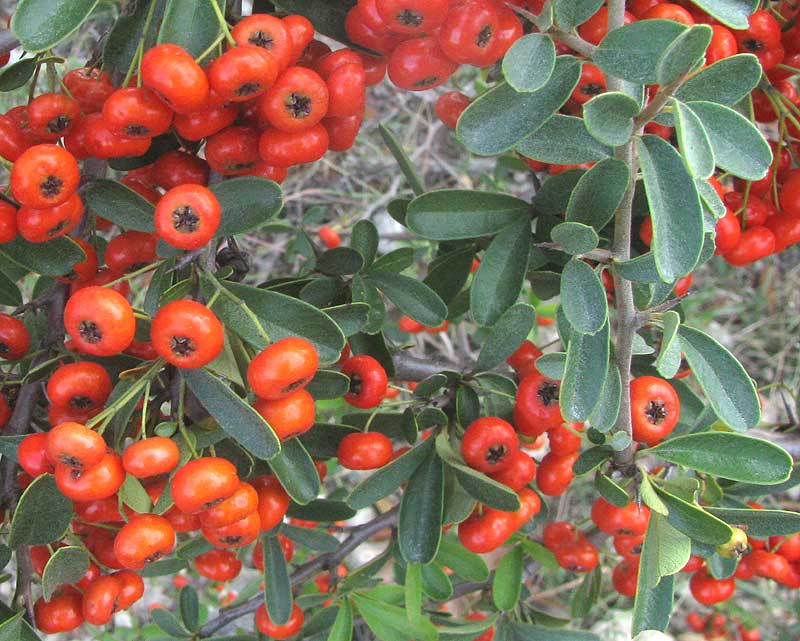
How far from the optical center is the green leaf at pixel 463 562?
2.31m

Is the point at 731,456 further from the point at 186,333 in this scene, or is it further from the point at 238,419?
the point at 186,333

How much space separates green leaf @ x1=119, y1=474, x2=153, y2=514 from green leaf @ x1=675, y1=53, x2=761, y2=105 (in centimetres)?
128

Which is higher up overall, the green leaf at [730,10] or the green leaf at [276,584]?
the green leaf at [730,10]

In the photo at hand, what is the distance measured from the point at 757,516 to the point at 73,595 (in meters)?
1.60

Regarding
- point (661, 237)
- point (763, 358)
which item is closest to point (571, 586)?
point (763, 358)

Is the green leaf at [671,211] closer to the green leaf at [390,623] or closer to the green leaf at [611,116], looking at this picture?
the green leaf at [611,116]

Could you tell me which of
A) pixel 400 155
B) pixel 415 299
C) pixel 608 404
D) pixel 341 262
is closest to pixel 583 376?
pixel 608 404

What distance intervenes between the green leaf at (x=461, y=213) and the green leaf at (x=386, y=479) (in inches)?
20.6

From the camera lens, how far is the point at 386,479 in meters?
1.79

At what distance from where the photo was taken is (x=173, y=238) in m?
1.35

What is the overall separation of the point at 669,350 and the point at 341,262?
100cm

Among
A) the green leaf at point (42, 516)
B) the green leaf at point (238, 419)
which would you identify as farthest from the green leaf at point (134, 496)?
the green leaf at point (238, 419)

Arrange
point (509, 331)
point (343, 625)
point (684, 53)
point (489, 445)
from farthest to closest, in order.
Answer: point (343, 625), point (509, 331), point (489, 445), point (684, 53)

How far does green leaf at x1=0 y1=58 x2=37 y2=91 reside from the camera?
5.17 feet
